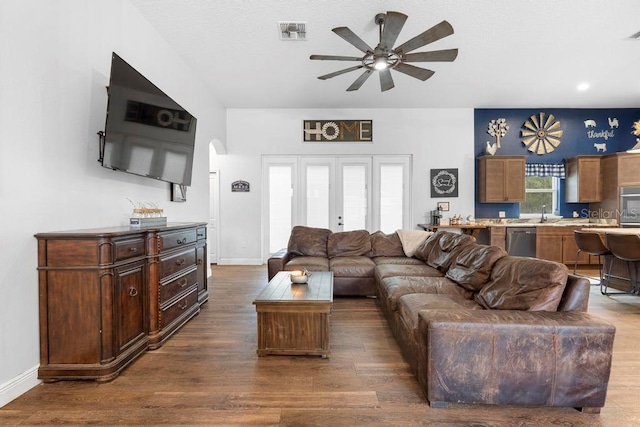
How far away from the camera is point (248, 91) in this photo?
5.60 meters

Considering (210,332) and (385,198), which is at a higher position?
(385,198)

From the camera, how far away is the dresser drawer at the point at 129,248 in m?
2.24

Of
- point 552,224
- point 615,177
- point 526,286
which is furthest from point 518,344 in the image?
point 615,177

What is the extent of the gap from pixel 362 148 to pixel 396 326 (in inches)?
181

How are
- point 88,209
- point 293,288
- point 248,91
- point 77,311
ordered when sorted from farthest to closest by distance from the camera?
point 248,91 < point 293,288 < point 88,209 < point 77,311

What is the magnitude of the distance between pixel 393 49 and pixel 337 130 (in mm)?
3365

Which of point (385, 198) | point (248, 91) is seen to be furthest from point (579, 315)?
point (248, 91)

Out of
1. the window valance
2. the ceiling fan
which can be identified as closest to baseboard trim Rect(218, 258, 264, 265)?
the ceiling fan

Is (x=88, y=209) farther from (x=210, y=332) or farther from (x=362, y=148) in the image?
(x=362, y=148)

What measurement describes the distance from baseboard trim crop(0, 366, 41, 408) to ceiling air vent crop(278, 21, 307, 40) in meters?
3.84

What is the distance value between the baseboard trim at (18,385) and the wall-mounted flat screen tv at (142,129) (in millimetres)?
1521

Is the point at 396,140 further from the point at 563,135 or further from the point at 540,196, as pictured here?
the point at 563,135

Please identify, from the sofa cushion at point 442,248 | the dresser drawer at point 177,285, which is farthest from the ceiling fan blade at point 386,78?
the dresser drawer at point 177,285

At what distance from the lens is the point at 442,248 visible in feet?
12.8
